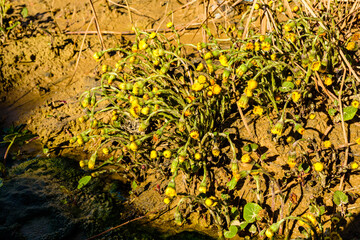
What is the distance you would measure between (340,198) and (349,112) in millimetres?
537

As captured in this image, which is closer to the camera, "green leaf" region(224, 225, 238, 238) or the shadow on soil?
"green leaf" region(224, 225, 238, 238)

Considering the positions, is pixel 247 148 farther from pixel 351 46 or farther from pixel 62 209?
pixel 62 209

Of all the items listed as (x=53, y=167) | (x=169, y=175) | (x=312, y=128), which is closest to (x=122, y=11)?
(x=53, y=167)

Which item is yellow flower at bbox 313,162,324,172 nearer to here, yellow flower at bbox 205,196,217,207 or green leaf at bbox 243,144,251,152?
green leaf at bbox 243,144,251,152

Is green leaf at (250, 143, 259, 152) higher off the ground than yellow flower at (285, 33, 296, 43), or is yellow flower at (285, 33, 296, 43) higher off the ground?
yellow flower at (285, 33, 296, 43)

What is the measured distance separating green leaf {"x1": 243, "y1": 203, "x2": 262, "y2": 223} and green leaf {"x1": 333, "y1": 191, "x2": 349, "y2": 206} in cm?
43

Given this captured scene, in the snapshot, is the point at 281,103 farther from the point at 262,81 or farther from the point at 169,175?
the point at 169,175

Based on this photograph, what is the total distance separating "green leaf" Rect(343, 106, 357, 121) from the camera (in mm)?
1630

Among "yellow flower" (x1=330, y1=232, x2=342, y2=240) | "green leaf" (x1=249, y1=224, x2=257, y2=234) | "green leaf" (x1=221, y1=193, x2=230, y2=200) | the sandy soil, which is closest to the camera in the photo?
"yellow flower" (x1=330, y1=232, x2=342, y2=240)

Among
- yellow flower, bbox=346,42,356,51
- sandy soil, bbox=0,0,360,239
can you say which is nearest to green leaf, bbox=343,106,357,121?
sandy soil, bbox=0,0,360,239

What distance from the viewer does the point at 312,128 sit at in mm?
1818

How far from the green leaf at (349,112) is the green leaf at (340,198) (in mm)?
467

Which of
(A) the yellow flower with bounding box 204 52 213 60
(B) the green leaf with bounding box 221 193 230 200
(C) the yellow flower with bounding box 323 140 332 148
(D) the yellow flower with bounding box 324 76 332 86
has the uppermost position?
(A) the yellow flower with bounding box 204 52 213 60

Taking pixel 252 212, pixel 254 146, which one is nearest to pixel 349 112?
pixel 254 146
